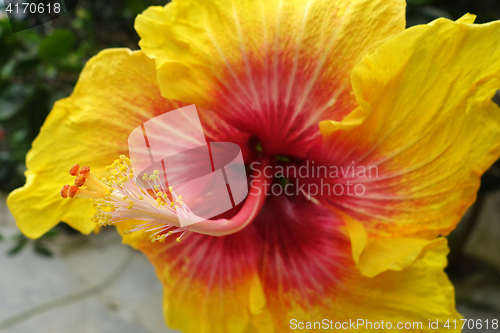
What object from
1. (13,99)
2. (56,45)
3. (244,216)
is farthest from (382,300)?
(13,99)

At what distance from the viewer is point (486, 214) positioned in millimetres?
1527

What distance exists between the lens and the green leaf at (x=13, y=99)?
1099 mm

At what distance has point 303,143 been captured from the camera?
636mm

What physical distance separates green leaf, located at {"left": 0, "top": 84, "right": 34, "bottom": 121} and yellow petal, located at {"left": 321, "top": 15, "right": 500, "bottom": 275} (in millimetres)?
989

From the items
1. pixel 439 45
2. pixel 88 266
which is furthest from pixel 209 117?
pixel 88 266

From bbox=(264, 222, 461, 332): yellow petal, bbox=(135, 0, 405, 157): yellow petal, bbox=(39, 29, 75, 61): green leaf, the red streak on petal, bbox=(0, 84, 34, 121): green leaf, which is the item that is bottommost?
bbox=(264, 222, 461, 332): yellow petal

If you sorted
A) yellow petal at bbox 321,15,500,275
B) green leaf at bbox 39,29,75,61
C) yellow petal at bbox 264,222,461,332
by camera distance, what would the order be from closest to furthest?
yellow petal at bbox 321,15,500,275 → yellow petal at bbox 264,222,461,332 → green leaf at bbox 39,29,75,61

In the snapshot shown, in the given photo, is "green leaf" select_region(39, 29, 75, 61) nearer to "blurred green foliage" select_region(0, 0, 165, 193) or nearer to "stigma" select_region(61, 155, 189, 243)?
"blurred green foliage" select_region(0, 0, 165, 193)

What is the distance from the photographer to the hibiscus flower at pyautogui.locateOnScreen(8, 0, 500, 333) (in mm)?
508

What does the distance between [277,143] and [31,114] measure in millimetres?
924

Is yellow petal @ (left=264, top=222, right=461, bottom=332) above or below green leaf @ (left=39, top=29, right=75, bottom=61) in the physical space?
below

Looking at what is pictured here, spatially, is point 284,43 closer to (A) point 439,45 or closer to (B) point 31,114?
(A) point 439,45

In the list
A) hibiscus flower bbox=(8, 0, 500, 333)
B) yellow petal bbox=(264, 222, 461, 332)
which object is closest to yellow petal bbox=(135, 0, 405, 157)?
hibiscus flower bbox=(8, 0, 500, 333)

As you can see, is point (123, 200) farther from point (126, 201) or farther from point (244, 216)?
point (244, 216)
